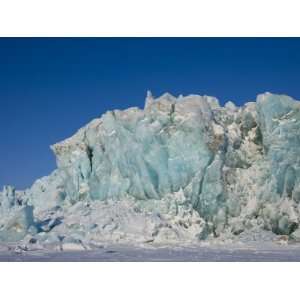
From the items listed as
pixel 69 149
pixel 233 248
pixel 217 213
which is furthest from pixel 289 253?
pixel 69 149

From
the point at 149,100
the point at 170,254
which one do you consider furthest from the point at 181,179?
A: the point at 170,254

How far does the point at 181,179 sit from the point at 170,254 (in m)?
3.87

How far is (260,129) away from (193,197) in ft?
9.89

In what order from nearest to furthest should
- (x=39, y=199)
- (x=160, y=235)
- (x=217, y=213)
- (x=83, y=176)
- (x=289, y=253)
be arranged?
(x=289, y=253) < (x=160, y=235) < (x=217, y=213) < (x=83, y=176) < (x=39, y=199)

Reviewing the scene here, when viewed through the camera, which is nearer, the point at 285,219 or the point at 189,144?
the point at 285,219

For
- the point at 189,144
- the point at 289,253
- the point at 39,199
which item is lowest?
the point at 289,253

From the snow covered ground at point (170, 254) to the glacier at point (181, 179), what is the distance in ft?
2.77

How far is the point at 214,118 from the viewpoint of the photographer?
16.8m

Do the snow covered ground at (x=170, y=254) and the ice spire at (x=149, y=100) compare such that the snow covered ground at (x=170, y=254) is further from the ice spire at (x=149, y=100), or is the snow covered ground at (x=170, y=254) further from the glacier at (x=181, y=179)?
the ice spire at (x=149, y=100)

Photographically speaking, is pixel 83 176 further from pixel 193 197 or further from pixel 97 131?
pixel 193 197

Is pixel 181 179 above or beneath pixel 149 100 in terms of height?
beneath

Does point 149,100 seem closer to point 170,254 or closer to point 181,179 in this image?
point 181,179

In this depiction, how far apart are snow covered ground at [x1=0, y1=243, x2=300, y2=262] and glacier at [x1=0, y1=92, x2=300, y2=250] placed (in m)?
0.84

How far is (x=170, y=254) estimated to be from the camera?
40.7ft
